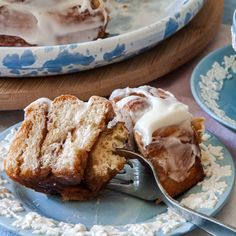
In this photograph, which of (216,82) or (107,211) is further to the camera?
(216,82)

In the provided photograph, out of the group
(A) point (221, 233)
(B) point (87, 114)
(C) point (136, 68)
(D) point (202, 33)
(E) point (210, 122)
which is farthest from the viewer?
(D) point (202, 33)

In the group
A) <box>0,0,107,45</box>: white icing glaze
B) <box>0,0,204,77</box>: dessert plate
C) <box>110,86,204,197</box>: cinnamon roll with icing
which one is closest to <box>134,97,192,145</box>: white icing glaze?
<box>110,86,204,197</box>: cinnamon roll with icing

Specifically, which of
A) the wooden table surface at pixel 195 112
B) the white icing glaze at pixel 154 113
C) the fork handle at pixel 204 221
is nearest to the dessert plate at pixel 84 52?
the wooden table surface at pixel 195 112

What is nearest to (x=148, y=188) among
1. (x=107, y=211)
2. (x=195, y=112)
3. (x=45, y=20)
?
(x=107, y=211)

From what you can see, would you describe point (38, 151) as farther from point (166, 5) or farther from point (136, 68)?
point (166, 5)

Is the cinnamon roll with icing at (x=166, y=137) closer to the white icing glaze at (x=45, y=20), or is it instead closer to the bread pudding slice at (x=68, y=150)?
the bread pudding slice at (x=68, y=150)

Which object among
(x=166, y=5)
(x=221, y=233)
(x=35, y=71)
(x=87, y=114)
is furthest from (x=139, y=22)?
(x=221, y=233)

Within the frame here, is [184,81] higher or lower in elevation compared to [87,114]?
lower

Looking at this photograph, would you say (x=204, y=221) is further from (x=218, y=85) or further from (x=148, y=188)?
(x=218, y=85)

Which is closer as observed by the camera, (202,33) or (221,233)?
(221,233)
